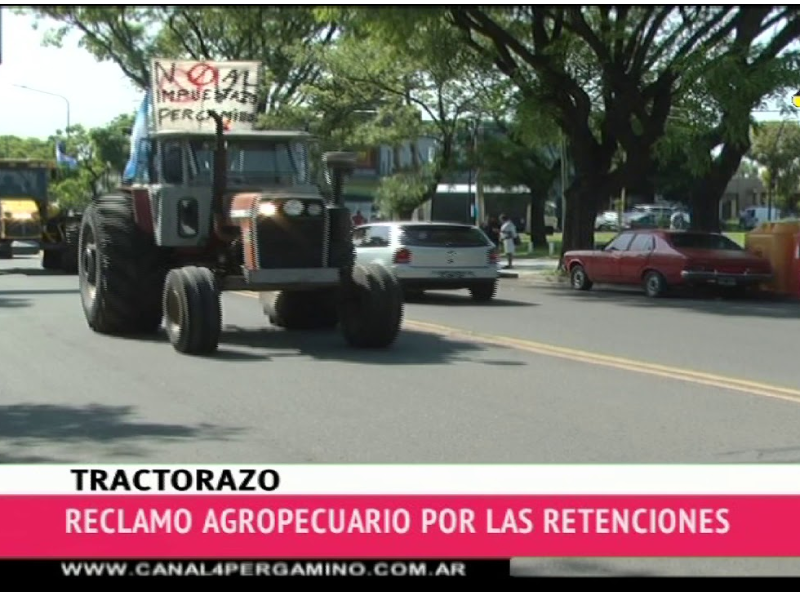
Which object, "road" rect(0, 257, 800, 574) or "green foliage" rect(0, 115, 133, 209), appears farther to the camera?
"green foliage" rect(0, 115, 133, 209)

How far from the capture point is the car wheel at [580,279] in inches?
1044

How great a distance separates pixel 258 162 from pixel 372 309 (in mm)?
2660

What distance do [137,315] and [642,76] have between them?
17.4m

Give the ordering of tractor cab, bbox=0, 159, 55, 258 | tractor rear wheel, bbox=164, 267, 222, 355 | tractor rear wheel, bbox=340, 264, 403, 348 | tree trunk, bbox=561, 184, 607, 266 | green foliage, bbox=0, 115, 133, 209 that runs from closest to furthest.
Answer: tractor rear wheel, bbox=164, 267, 222, 355 < tractor rear wheel, bbox=340, 264, 403, 348 < tree trunk, bbox=561, 184, 607, 266 < tractor cab, bbox=0, 159, 55, 258 < green foliage, bbox=0, 115, 133, 209

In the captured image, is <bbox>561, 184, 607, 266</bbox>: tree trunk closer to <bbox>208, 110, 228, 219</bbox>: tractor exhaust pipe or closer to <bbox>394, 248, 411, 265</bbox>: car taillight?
<bbox>394, 248, 411, 265</bbox>: car taillight

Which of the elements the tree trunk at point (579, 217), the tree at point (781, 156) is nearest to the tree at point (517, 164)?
the tree trunk at point (579, 217)

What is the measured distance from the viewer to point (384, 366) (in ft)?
40.7

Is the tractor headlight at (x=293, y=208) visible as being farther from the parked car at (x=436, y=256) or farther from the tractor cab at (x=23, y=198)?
the tractor cab at (x=23, y=198)

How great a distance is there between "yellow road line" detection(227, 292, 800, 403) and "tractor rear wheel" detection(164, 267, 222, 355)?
3.48 m

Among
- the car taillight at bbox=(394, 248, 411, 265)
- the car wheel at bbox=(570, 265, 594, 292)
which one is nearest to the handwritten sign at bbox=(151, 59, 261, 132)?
the car taillight at bbox=(394, 248, 411, 265)

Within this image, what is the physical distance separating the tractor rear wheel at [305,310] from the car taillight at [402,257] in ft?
17.9

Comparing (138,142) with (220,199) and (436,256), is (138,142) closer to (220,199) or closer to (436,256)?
(220,199)

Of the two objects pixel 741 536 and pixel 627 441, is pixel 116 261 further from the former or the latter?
pixel 741 536

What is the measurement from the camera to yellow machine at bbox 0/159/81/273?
33550mm
